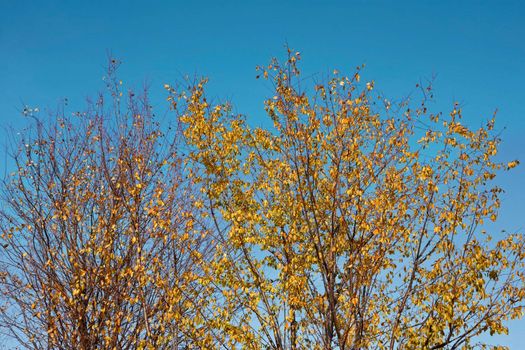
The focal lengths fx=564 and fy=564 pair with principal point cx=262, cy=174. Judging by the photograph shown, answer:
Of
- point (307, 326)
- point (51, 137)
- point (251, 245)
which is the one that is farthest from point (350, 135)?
point (51, 137)

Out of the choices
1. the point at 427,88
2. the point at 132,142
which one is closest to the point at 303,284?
the point at 427,88

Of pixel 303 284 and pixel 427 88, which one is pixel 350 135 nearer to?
pixel 427 88

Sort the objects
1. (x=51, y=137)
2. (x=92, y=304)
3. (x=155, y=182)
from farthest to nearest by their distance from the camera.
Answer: (x=51, y=137)
(x=155, y=182)
(x=92, y=304)

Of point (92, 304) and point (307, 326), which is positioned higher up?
point (92, 304)

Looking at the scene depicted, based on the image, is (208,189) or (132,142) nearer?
(208,189)

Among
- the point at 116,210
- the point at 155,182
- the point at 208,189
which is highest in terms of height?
the point at 155,182

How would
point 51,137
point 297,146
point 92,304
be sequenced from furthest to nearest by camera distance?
point 51,137
point 92,304
point 297,146

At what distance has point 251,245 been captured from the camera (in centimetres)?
1140

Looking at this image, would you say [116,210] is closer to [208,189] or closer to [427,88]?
[208,189]

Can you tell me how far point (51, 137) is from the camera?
15.3 m

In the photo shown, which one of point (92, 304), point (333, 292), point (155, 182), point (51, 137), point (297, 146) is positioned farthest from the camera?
point (51, 137)

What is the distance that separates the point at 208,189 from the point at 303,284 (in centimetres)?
284

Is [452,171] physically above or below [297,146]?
below

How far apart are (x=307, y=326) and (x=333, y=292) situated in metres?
0.93
